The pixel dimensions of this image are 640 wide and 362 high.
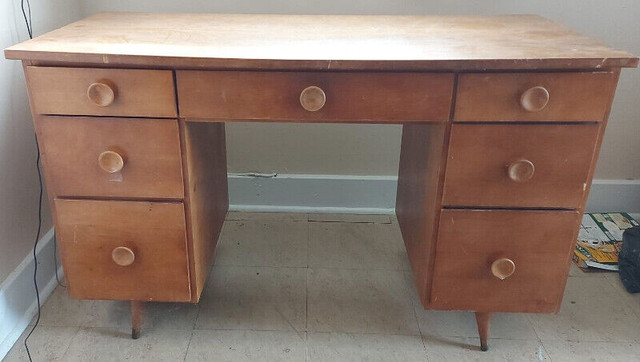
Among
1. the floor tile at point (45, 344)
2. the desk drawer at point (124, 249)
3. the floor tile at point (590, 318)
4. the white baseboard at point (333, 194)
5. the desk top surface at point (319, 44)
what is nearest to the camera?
the desk top surface at point (319, 44)

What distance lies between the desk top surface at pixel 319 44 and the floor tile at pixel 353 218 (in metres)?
0.69

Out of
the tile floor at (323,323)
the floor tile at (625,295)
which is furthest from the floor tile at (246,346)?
the floor tile at (625,295)

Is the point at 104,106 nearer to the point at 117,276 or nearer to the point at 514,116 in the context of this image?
the point at 117,276

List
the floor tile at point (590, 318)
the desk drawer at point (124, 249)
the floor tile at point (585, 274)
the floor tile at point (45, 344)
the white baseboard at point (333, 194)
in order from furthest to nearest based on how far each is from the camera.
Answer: the white baseboard at point (333, 194)
the floor tile at point (585, 274)
the floor tile at point (590, 318)
the floor tile at point (45, 344)
the desk drawer at point (124, 249)

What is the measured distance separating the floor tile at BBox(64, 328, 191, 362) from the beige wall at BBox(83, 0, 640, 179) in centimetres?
63

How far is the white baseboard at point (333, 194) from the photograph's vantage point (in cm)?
167

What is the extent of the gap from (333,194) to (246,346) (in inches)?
25.8

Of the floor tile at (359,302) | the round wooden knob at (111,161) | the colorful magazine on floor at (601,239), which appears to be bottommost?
the floor tile at (359,302)

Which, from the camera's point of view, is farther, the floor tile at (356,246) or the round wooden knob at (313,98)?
the floor tile at (356,246)

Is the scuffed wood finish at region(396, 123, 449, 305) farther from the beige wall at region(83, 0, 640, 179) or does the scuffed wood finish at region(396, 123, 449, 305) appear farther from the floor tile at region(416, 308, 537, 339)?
the beige wall at region(83, 0, 640, 179)

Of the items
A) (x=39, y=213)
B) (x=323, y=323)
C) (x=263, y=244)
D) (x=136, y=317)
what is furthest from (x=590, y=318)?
(x=39, y=213)

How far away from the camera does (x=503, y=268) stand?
1036 mm

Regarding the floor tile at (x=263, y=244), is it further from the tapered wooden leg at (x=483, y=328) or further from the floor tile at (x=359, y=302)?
the tapered wooden leg at (x=483, y=328)

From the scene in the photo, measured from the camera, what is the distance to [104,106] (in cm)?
91
